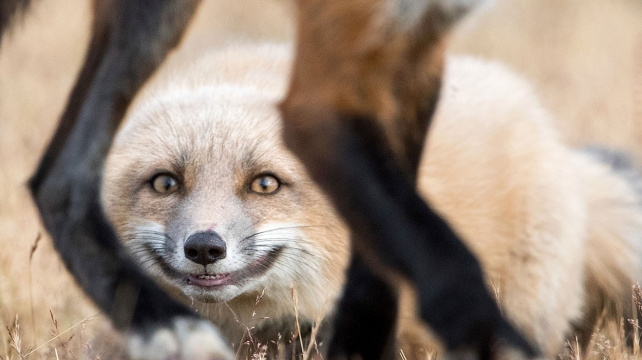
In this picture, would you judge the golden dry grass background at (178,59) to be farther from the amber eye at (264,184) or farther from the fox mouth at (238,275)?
the amber eye at (264,184)

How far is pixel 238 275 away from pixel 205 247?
0.60 feet

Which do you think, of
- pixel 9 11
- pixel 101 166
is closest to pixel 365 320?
pixel 101 166

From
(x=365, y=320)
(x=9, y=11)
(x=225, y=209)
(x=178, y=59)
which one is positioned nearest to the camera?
(x=225, y=209)

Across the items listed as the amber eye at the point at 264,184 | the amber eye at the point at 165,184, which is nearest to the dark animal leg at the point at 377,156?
the amber eye at the point at 264,184

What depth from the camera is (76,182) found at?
8.89 feet

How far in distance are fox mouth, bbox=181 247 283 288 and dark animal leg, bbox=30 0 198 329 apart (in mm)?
406

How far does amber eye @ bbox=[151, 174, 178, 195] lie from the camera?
2.37 metres

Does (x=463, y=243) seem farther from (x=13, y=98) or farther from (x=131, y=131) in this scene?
(x=13, y=98)

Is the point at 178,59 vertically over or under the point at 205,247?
over

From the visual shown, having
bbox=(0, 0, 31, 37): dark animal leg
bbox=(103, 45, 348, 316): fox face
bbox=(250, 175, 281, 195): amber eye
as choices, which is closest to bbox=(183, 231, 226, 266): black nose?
bbox=(103, 45, 348, 316): fox face

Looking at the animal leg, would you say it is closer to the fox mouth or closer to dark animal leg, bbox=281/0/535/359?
the fox mouth

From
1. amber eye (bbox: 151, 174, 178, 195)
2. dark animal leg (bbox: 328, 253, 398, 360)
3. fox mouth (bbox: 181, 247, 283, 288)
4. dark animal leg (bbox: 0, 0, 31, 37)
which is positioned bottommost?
dark animal leg (bbox: 328, 253, 398, 360)

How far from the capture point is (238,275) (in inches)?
89.7

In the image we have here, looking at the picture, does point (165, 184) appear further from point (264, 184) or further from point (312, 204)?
point (312, 204)
